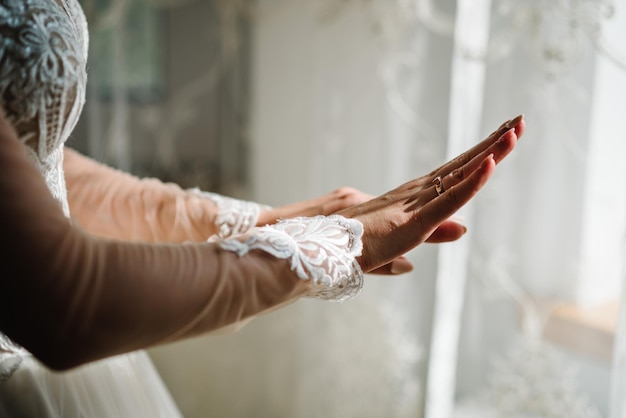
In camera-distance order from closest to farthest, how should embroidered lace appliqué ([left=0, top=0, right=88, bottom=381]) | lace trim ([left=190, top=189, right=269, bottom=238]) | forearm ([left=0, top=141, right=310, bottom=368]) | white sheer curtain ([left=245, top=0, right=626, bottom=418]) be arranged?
1. forearm ([left=0, top=141, right=310, bottom=368])
2. embroidered lace appliqué ([left=0, top=0, right=88, bottom=381])
3. lace trim ([left=190, top=189, right=269, bottom=238])
4. white sheer curtain ([left=245, top=0, right=626, bottom=418])

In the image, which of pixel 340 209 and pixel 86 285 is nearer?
pixel 86 285

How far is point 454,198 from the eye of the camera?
2.38 feet

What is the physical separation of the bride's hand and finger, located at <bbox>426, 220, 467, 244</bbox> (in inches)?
3.5

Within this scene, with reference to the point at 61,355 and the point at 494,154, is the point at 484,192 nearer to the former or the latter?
the point at 494,154

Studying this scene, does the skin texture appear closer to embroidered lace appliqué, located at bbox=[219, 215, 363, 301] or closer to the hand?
embroidered lace appliqué, located at bbox=[219, 215, 363, 301]

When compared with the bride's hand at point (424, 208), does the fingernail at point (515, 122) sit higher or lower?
higher

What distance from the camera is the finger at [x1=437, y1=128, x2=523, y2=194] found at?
74cm

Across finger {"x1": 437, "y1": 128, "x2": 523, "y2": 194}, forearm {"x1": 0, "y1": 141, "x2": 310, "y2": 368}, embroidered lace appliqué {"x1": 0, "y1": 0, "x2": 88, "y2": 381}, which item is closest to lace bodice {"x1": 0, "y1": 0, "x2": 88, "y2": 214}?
embroidered lace appliqué {"x1": 0, "y1": 0, "x2": 88, "y2": 381}

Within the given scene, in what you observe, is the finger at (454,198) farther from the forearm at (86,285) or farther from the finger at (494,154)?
the forearm at (86,285)

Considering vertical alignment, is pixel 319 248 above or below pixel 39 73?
below

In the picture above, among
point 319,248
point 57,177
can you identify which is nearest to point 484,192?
point 319,248

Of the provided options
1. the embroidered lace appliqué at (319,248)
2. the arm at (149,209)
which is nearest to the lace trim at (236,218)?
the arm at (149,209)

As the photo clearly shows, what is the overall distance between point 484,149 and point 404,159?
0.66 meters

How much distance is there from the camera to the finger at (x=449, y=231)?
836 millimetres
